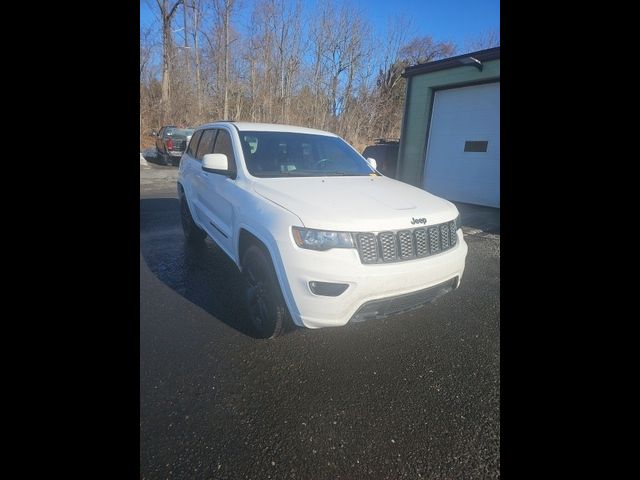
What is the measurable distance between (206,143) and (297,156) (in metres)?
1.52

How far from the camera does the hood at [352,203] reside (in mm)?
2039

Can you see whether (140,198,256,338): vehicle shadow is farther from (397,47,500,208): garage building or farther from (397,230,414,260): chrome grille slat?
(397,47,500,208): garage building

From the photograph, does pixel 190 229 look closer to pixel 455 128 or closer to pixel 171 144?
pixel 455 128

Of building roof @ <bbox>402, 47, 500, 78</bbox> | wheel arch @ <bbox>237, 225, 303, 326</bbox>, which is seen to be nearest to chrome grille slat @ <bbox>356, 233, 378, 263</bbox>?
wheel arch @ <bbox>237, 225, 303, 326</bbox>

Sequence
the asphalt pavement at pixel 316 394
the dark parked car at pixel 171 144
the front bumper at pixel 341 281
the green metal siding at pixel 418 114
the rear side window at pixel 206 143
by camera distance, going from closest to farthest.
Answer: the asphalt pavement at pixel 316 394 → the front bumper at pixel 341 281 → the rear side window at pixel 206 143 → the green metal siding at pixel 418 114 → the dark parked car at pixel 171 144

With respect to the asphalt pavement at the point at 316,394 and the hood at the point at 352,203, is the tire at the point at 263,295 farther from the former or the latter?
the hood at the point at 352,203

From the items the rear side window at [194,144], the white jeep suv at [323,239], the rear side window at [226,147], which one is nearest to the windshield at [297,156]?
the white jeep suv at [323,239]

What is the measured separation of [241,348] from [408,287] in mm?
1326

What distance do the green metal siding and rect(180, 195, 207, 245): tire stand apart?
22.6 ft

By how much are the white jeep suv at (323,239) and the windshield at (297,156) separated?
21 millimetres

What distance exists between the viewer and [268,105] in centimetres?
2370

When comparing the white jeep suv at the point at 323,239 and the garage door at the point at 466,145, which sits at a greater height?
the garage door at the point at 466,145
